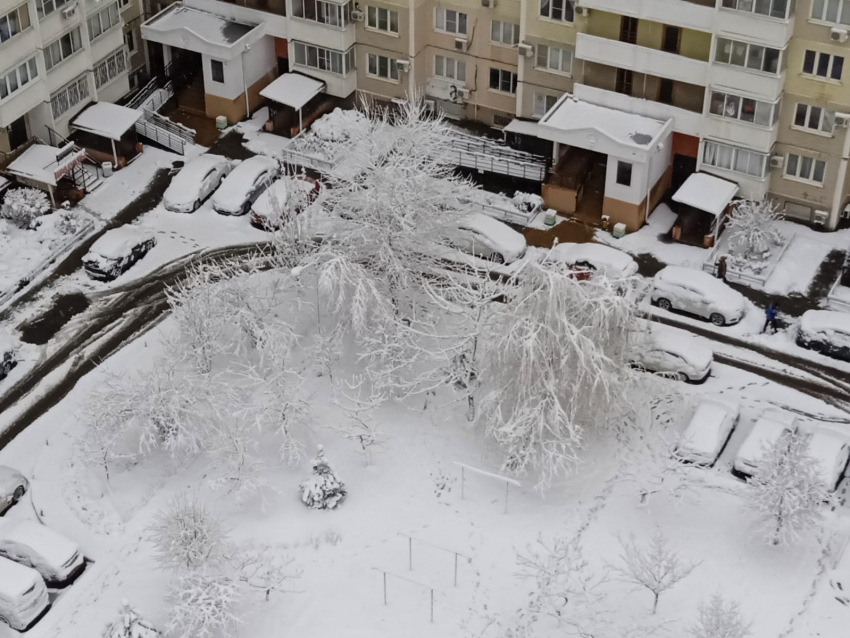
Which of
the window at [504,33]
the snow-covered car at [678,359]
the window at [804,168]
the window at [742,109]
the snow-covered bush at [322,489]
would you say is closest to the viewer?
the snow-covered bush at [322,489]

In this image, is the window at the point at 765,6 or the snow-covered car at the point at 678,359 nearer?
the snow-covered car at the point at 678,359

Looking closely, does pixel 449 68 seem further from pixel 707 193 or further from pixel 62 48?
pixel 62 48

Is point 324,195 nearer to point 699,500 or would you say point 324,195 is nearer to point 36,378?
point 36,378

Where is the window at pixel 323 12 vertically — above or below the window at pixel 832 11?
below

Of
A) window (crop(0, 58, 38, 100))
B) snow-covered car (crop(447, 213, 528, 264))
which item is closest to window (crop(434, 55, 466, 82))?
snow-covered car (crop(447, 213, 528, 264))

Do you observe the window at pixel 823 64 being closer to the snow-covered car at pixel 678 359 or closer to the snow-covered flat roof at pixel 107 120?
the snow-covered car at pixel 678 359

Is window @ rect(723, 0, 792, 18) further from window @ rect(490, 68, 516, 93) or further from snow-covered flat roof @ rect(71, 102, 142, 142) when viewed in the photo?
snow-covered flat roof @ rect(71, 102, 142, 142)

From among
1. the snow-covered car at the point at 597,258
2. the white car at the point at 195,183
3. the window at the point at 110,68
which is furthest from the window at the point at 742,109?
the window at the point at 110,68

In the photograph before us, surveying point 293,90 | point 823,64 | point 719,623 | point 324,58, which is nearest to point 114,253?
point 293,90
